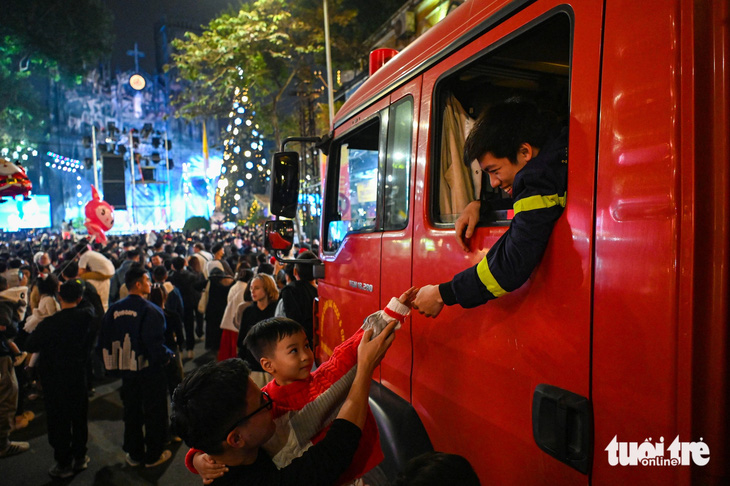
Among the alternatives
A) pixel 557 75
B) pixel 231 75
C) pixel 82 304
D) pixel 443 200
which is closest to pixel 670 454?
pixel 443 200

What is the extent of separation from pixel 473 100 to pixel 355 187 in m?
1.02

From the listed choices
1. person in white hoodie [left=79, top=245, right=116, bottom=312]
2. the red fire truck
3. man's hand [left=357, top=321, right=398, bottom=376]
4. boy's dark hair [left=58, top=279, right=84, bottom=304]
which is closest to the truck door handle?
the red fire truck

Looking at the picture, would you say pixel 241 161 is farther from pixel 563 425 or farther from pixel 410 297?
pixel 563 425

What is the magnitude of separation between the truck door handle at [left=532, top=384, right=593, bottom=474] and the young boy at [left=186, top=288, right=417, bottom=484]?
58 centimetres

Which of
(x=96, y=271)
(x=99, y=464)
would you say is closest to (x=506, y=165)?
(x=99, y=464)

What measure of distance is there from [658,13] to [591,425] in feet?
3.51

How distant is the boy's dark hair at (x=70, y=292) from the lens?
4.27 metres

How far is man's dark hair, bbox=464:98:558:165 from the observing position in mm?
1616

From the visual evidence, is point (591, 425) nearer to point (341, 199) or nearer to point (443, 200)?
point (443, 200)

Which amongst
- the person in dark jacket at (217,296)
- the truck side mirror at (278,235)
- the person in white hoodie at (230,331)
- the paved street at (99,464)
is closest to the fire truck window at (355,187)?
the truck side mirror at (278,235)

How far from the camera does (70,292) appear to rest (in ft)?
14.1

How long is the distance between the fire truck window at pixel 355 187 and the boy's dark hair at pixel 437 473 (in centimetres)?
152

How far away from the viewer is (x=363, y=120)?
9.15 feet

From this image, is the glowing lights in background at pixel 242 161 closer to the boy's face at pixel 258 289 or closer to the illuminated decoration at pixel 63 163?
the boy's face at pixel 258 289
